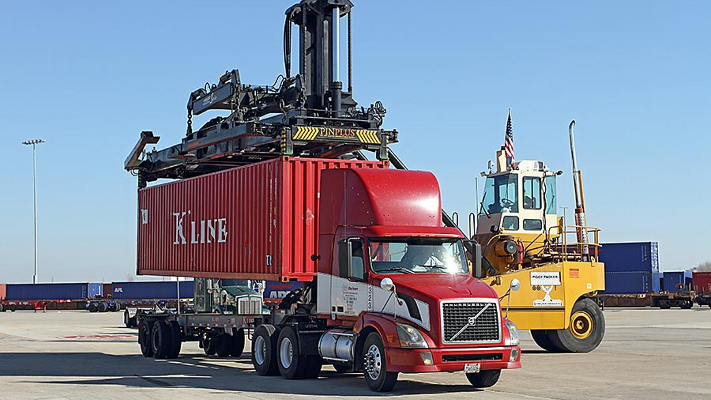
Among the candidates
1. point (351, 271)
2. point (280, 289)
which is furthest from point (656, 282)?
point (351, 271)

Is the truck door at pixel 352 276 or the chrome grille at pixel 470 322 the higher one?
the truck door at pixel 352 276

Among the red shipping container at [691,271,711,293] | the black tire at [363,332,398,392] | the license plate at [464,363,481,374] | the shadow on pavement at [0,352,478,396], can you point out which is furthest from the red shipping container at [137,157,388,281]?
the red shipping container at [691,271,711,293]

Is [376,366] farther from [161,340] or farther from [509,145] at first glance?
[509,145]

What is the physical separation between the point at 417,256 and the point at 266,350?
391 cm

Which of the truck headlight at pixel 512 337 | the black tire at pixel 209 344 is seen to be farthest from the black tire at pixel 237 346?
the truck headlight at pixel 512 337

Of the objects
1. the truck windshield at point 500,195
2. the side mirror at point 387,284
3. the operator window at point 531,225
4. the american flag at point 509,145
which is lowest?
the side mirror at point 387,284

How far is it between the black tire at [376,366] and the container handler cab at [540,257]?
763cm

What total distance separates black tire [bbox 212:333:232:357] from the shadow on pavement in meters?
0.41

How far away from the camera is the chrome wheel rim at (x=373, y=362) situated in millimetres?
14548

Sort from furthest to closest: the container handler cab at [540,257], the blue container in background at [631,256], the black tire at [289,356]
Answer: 1. the blue container in background at [631,256]
2. the container handler cab at [540,257]
3. the black tire at [289,356]

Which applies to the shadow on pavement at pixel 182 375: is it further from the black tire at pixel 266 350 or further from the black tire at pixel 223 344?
the black tire at pixel 223 344

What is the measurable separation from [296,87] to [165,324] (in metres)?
7.61

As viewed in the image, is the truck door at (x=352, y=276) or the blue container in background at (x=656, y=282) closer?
the truck door at (x=352, y=276)

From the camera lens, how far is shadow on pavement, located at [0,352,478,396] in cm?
1532
